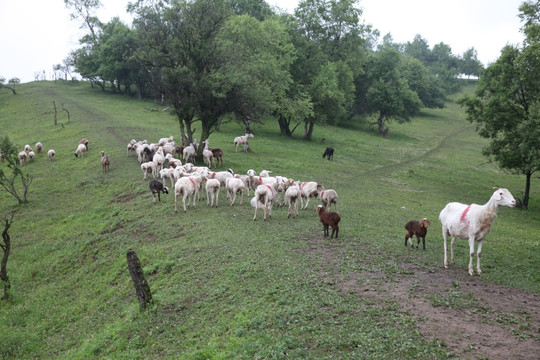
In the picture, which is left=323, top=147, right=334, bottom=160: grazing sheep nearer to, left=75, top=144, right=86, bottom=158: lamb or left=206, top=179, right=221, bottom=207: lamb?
left=206, top=179, right=221, bottom=207: lamb

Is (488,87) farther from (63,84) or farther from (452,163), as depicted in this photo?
(63,84)

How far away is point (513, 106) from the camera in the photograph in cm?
2930

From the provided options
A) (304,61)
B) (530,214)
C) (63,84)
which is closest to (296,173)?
(530,214)

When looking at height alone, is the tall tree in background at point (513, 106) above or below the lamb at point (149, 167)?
above

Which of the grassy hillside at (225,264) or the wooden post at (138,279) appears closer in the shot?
the grassy hillside at (225,264)

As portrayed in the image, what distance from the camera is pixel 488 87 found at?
3145 centimetres

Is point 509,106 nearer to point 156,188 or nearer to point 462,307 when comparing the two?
point 462,307

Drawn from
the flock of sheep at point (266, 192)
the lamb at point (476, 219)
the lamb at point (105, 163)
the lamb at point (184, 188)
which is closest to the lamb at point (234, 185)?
the flock of sheep at point (266, 192)

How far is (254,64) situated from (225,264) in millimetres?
30229

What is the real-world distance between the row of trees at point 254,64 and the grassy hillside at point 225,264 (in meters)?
6.36

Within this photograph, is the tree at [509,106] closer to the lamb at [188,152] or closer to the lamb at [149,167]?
the lamb at [188,152]

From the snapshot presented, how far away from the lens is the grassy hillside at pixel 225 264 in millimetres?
8961

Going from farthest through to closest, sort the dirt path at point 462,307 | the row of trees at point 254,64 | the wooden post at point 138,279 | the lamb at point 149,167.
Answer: the row of trees at point 254,64 < the lamb at point 149,167 < the wooden post at point 138,279 < the dirt path at point 462,307

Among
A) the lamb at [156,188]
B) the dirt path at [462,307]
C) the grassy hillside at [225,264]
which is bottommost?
the grassy hillside at [225,264]
